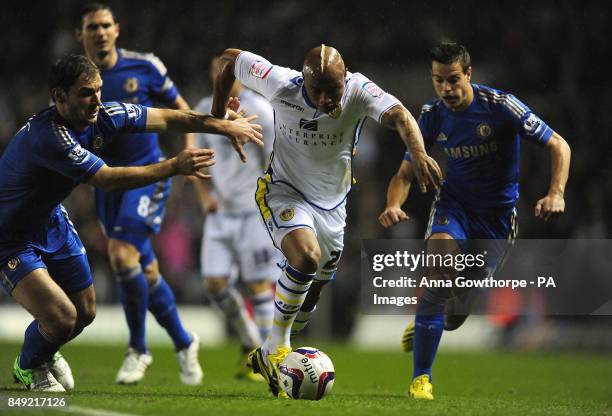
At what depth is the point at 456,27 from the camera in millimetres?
15352

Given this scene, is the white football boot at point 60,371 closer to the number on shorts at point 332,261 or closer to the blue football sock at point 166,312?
the blue football sock at point 166,312

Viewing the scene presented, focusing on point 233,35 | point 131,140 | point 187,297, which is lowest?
point 187,297

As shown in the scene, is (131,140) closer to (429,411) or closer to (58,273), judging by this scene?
(58,273)

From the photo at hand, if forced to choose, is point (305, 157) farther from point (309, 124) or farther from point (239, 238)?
point (239, 238)

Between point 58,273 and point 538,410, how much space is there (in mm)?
3177

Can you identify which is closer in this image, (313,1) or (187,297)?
(187,297)

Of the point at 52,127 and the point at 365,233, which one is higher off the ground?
the point at 52,127

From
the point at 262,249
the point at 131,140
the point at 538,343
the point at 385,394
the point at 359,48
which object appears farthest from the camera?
the point at 359,48

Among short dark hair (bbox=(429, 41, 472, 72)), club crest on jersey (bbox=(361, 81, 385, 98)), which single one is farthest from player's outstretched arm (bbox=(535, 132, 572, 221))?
club crest on jersey (bbox=(361, 81, 385, 98))

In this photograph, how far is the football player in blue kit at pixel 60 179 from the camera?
5906 mm

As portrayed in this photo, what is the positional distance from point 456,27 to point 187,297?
5796mm

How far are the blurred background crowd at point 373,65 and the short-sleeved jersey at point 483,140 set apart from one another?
487cm

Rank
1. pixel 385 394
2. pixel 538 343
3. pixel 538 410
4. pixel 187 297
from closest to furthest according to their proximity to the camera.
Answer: pixel 538 410 < pixel 385 394 < pixel 538 343 < pixel 187 297

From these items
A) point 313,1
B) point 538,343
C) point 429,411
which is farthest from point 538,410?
point 313,1
